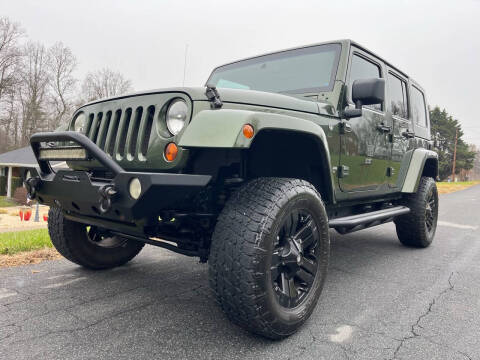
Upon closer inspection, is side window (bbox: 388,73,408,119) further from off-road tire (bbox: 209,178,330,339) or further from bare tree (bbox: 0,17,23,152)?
bare tree (bbox: 0,17,23,152)

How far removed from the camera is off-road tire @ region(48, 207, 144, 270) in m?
2.98

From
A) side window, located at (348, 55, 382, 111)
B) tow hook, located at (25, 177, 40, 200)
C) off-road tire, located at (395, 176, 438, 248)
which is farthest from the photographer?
off-road tire, located at (395, 176, 438, 248)

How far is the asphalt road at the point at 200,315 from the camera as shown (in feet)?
6.53

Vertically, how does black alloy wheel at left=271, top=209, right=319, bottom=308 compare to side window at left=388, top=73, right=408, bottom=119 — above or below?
below

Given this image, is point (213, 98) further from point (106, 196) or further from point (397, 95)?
point (397, 95)

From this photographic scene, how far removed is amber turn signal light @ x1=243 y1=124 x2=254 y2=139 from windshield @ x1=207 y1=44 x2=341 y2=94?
1282 mm

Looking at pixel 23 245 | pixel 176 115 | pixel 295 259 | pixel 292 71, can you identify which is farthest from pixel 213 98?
pixel 23 245

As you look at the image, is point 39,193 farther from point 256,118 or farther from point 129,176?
point 256,118

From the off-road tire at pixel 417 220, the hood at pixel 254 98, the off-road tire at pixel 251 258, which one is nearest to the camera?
the off-road tire at pixel 251 258

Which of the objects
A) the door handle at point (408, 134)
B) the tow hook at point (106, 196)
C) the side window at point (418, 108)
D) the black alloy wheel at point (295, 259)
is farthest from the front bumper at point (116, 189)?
the side window at point (418, 108)

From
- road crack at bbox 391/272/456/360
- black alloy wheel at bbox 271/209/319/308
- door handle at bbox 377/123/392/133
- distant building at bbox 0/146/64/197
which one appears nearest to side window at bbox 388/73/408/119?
door handle at bbox 377/123/392/133

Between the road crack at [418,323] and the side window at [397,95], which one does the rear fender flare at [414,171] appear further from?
the road crack at [418,323]

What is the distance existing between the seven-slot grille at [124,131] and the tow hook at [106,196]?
356mm

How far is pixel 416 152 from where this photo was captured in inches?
170
